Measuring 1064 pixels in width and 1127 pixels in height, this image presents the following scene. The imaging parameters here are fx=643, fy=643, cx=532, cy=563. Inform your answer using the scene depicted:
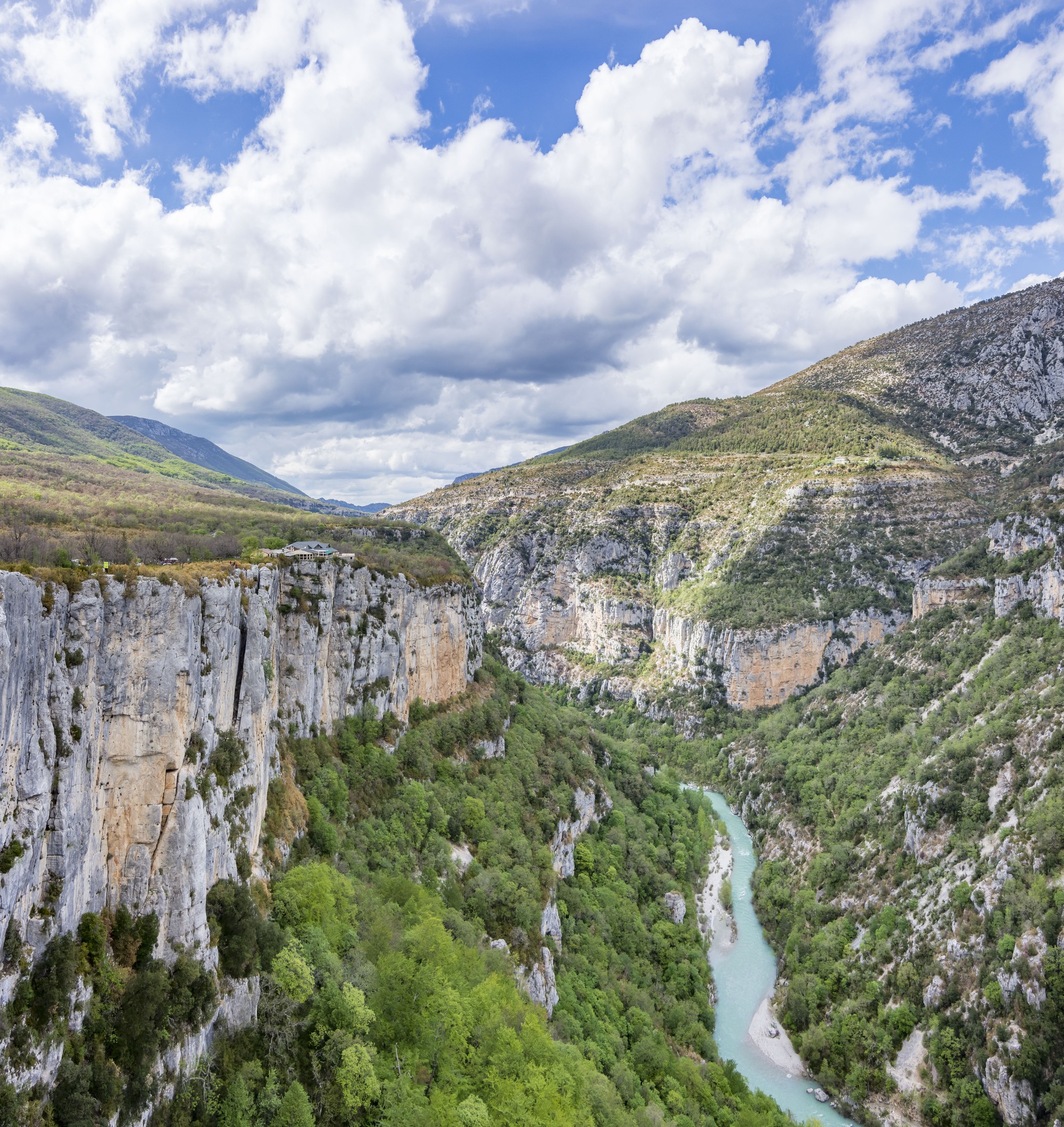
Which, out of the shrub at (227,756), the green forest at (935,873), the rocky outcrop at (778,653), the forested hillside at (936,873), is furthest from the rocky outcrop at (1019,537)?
the shrub at (227,756)

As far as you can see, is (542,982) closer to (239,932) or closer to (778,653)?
(239,932)

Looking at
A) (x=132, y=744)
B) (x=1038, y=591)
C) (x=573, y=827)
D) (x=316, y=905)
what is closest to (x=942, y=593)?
(x=1038, y=591)

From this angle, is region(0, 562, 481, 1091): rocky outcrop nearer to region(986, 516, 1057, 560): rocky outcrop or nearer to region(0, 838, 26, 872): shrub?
region(0, 838, 26, 872): shrub

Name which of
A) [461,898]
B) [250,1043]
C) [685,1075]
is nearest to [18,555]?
[250,1043]

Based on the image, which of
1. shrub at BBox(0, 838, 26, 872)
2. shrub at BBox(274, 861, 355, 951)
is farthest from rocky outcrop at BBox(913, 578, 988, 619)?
shrub at BBox(0, 838, 26, 872)

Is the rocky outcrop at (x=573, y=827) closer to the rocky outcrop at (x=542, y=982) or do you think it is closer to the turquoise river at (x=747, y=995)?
the rocky outcrop at (x=542, y=982)

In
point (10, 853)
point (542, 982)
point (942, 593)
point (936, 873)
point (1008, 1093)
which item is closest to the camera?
point (10, 853)

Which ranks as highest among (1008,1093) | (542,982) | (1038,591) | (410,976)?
(1038,591)
